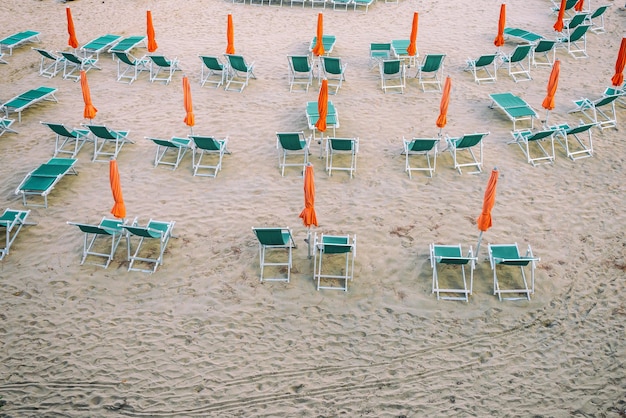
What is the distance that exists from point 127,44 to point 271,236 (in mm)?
9183

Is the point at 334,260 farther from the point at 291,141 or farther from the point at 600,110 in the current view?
the point at 600,110

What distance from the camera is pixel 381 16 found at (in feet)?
59.3

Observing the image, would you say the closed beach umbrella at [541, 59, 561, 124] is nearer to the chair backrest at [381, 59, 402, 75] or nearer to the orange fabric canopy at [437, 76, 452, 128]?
the orange fabric canopy at [437, 76, 452, 128]

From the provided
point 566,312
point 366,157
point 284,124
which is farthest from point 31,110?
point 566,312

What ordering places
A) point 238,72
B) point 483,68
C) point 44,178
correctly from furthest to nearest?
1. point 483,68
2. point 238,72
3. point 44,178

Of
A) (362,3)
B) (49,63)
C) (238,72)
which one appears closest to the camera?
(238,72)

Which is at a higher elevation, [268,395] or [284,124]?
[284,124]

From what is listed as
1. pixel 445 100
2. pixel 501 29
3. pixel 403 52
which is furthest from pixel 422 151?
pixel 501 29

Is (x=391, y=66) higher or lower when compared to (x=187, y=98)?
lower

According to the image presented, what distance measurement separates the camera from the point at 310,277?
29.9ft

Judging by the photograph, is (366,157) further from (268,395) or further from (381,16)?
(381,16)

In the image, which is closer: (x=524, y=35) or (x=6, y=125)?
(x=6, y=125)

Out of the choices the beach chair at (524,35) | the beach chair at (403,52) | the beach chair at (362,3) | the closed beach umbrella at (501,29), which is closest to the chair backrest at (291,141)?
the beach chair at (403,52)

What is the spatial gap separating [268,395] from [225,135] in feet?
21.0
